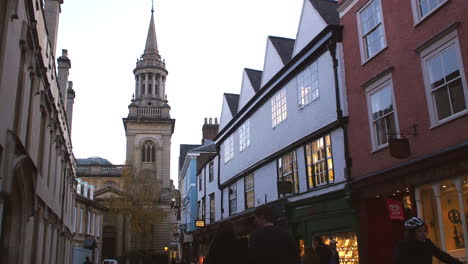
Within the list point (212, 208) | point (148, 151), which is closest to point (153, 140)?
point (148, 151)

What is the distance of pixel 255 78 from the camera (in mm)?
24812

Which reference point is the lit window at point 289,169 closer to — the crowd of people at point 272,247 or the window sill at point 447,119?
the window sill at point 447,119

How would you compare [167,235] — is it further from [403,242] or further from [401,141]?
[403,242]

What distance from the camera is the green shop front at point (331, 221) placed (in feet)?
45.8

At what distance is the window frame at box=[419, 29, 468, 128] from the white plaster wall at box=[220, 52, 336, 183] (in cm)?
435

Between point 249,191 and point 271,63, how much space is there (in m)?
6.89

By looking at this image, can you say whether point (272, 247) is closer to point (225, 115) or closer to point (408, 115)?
point (408, 115)

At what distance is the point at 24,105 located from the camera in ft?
35.7

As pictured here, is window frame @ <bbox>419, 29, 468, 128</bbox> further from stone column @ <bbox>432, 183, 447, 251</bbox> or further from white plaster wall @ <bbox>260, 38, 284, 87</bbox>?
white plaster wall @ <bbox>260, 38, 284, 87</bbox>

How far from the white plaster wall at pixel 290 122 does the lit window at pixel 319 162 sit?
0.57 meters

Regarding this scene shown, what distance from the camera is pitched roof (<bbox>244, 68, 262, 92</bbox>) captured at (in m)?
23.9

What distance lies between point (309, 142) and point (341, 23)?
451 centimetres

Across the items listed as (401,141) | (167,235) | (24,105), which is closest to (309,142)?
(401,141)

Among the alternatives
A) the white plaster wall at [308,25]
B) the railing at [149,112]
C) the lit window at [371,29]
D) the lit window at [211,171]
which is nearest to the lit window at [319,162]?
the lit window at [371,29]
